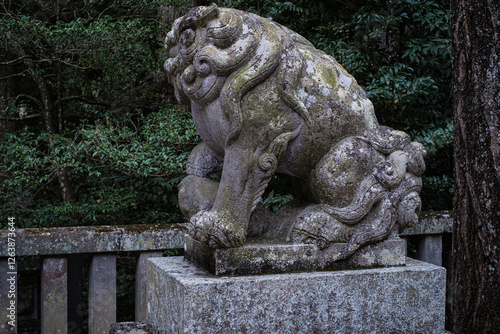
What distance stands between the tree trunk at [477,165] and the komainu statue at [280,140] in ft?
0.79

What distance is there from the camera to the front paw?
219cm

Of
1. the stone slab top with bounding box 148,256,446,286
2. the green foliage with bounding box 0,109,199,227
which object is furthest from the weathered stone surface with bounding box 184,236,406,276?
the green foliage with bounding box 0,109,199,227

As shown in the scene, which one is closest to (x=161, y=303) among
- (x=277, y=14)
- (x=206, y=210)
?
(x=206, y=210)

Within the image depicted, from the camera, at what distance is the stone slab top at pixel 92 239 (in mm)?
2920

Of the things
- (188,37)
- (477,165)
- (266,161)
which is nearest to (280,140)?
(266,161)

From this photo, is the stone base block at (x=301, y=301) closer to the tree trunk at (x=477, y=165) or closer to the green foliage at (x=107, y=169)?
the tree trunk at (x=477, y=165)

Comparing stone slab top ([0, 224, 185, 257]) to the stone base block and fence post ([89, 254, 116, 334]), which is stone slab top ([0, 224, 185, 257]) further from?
the stone base block

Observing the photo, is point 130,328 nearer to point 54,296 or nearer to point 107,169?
point 54,296

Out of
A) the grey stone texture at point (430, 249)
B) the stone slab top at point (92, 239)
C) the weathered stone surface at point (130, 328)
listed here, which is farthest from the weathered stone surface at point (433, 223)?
the weathered stone surface at point (130, 328)

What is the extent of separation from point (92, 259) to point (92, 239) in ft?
0.48

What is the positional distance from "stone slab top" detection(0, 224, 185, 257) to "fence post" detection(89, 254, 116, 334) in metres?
0.10

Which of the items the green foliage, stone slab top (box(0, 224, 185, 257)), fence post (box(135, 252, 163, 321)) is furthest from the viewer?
the green foliage

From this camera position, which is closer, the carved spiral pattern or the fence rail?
the carved spiral pattern

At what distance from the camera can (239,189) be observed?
2297 millimetres
